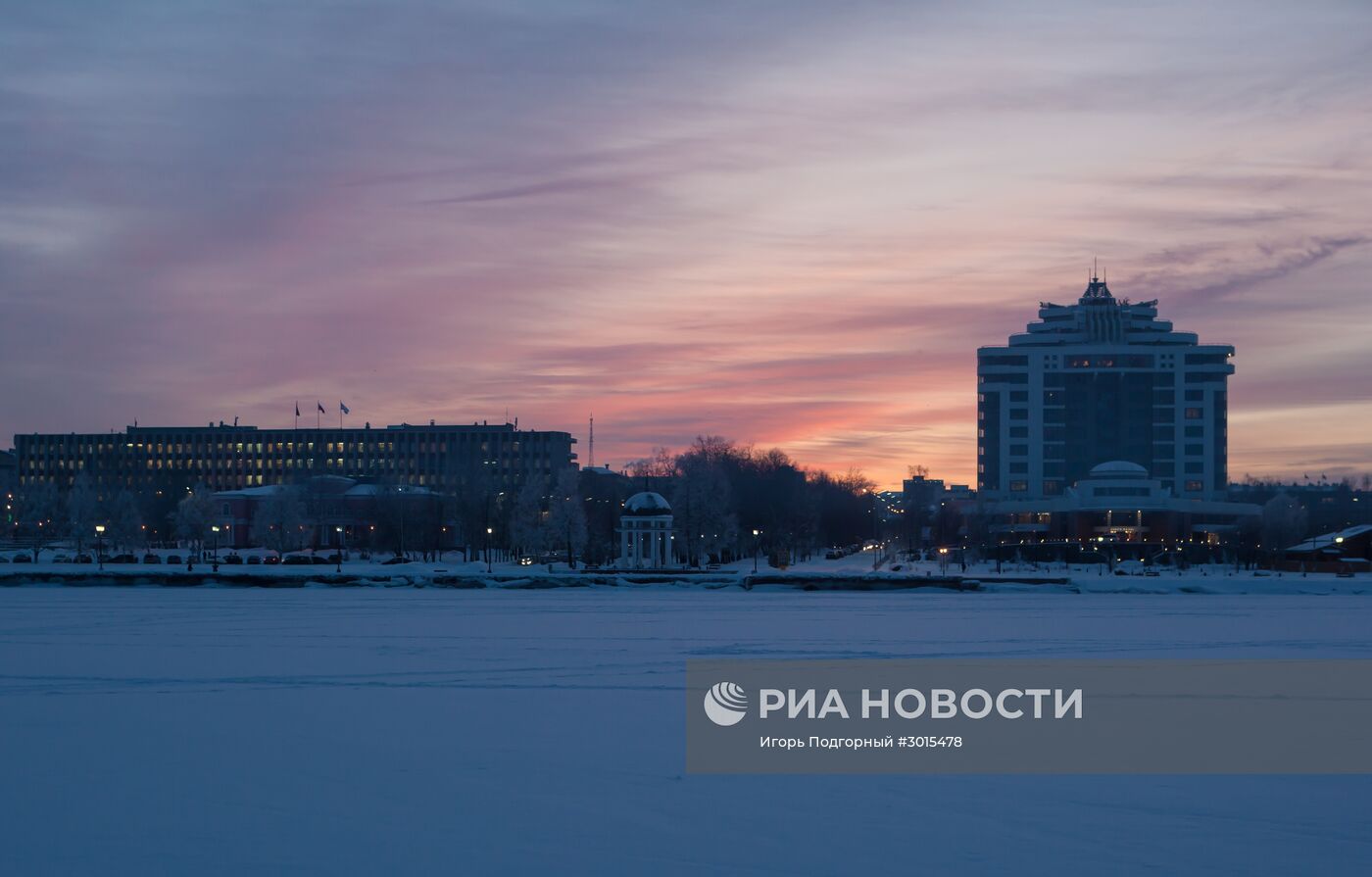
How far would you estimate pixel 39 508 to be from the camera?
15350cm

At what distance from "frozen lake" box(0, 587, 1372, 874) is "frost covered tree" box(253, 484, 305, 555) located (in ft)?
341

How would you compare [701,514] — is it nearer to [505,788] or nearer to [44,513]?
[505,788]

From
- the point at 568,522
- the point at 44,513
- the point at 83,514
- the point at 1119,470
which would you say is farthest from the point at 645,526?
the point at 1119,470

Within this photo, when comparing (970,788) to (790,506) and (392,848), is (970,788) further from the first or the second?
(790,506)

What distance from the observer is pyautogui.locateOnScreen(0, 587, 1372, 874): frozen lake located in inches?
501

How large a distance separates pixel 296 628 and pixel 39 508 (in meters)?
132

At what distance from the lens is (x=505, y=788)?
1566 centimetres

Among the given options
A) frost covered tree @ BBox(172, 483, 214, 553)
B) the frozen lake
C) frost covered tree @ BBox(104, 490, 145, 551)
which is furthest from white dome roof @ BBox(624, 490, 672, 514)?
frost covered tree @ BBox(172, 483, 214, 553)

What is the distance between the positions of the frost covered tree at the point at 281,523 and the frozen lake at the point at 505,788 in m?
104

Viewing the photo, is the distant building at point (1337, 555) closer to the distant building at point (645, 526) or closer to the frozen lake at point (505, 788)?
the distant building at point (645, 526)

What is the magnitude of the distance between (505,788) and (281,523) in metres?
126

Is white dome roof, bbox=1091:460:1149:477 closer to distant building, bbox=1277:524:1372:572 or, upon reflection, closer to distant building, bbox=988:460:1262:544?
distant building, bbox=988:460:1262:544

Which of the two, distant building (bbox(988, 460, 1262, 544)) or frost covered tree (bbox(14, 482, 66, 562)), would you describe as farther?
distant building (bbox(988, 460, 1262, 544))

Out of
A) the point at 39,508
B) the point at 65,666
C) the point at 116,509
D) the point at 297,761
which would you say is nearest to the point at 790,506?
the point at 116,509
